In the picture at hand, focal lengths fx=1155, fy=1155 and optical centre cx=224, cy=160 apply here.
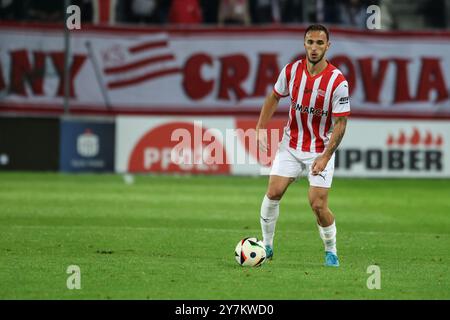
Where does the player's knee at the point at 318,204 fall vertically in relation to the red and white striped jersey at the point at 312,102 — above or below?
below

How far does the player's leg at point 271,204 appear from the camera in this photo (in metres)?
11.1

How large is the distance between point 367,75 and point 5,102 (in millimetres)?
7421

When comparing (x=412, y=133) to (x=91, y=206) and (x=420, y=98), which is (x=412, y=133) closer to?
(x=420, y=98)

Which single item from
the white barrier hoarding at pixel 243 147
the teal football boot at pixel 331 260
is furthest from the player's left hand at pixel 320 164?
the white barrier hoarding at pixel 243 147

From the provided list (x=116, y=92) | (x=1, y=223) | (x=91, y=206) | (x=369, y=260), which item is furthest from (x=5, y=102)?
(x=369, y=260)

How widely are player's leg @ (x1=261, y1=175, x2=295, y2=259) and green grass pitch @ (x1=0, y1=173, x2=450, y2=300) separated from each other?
0.31 m

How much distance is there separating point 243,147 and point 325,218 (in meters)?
11.6

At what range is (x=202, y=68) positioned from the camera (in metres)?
23.8

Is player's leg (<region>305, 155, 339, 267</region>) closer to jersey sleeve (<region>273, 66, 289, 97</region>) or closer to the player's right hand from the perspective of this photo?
the player's right hand

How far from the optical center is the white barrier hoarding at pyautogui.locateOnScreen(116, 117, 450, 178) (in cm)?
2223

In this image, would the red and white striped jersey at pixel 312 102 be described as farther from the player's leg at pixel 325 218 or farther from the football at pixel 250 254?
the football at pixel 250 254

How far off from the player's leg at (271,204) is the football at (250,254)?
44cm

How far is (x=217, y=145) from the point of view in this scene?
875 inches

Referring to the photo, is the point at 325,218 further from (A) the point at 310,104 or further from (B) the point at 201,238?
(B) the point at 201,238
